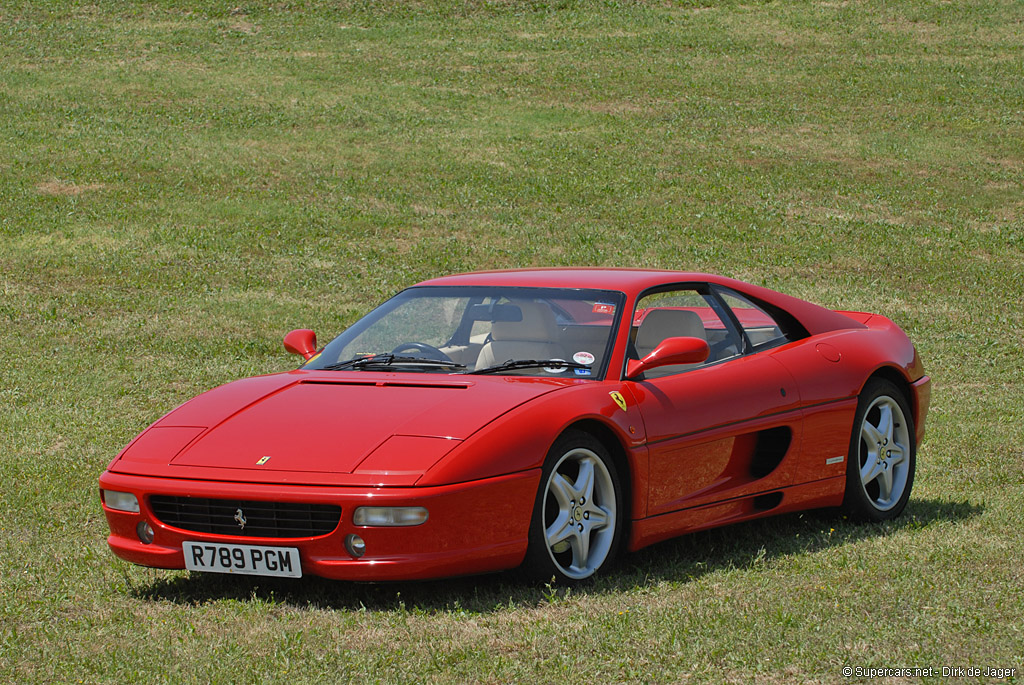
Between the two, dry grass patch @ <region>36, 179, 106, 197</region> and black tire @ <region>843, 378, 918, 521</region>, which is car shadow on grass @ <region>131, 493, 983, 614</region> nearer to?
black tire @ <region>843, 378, 918, 521</region>

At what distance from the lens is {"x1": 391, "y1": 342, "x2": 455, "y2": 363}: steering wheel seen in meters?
5.86

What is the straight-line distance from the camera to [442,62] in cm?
3306

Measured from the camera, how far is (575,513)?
512cm

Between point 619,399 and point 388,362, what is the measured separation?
46.0 inches

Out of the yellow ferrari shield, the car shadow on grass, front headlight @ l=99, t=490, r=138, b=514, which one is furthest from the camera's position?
the yellow ferrari shield

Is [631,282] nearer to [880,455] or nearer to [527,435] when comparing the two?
[527,435]

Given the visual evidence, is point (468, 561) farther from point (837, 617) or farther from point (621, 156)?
point (621, 156)

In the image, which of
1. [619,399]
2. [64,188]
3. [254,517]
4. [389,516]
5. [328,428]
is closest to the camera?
[389,516]

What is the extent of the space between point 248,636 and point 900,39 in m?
34.7

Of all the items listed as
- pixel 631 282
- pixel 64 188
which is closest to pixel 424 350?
pixel 631 282

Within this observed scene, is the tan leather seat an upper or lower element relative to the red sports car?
upper

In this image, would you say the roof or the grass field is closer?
the grass field
